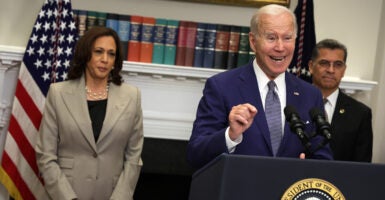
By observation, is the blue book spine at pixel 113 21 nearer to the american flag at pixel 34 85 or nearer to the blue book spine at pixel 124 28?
the blue book spine at pixel 124 28

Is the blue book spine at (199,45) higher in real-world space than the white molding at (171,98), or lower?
higher

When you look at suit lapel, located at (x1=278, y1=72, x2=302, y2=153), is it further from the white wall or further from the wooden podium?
the white wall

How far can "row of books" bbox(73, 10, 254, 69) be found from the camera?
17.3ft

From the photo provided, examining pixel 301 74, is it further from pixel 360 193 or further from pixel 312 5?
pixel 360 193

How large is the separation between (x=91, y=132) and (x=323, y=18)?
8.17 ft

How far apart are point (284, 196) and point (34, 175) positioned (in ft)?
10.9

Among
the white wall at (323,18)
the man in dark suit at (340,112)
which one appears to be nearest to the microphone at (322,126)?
the man in dark suit at (340,112)

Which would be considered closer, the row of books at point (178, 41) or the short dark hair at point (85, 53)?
the short dark hair at point (85, 53)

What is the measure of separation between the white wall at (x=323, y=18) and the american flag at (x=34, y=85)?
1.22ft

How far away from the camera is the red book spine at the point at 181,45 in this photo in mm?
5352

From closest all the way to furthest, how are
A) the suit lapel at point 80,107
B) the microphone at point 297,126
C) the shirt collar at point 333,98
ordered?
the microphone at point 297,126 < the suit lapel at point 80,107 < the shirt collar at point 333,98

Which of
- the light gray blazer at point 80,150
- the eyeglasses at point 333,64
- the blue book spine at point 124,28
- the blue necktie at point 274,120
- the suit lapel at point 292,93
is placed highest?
the blue book spine at point 124,28

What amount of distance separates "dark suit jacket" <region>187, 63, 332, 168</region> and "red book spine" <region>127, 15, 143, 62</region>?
2670 millimetres

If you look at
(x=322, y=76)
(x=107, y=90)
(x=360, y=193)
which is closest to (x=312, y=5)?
(x=322, y=76)
